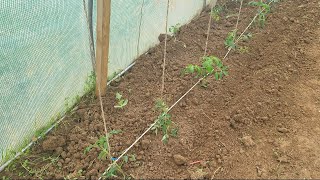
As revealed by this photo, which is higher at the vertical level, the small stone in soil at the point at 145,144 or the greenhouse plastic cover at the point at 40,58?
the greenhouse plastic cover at the point at 40,58

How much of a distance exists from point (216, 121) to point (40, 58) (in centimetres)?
137

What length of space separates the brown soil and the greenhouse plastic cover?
0.64 ft

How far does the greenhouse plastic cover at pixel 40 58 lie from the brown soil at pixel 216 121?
0.64ft

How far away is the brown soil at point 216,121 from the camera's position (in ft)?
7.63

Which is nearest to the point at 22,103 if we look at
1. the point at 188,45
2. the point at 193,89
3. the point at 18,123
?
the point at 18,123

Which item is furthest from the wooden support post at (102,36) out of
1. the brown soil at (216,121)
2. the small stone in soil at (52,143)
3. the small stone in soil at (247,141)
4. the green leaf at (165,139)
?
the small stone in soil at (247,141)

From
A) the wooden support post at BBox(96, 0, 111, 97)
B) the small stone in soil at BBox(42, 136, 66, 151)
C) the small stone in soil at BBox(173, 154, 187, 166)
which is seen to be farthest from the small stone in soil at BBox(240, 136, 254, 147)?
the small stone in soil at BBox(42, 136, 66, 151)

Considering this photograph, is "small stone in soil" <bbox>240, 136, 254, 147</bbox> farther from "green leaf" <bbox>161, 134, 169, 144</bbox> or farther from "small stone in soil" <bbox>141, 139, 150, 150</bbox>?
"small stone in soil" <bbox>141, 139, 150, 150</bbox>

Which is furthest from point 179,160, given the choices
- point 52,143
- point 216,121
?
point 52,143

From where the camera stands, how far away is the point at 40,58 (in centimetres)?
235

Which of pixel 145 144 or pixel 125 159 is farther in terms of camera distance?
pixel 145 144

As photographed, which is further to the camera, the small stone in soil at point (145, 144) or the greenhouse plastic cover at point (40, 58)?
the small stone in soil at point (145, 144)

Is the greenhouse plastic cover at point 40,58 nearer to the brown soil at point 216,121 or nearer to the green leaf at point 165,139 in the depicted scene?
the brown soil at point 216,121

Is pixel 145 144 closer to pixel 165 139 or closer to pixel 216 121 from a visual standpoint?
pixel 165 139
